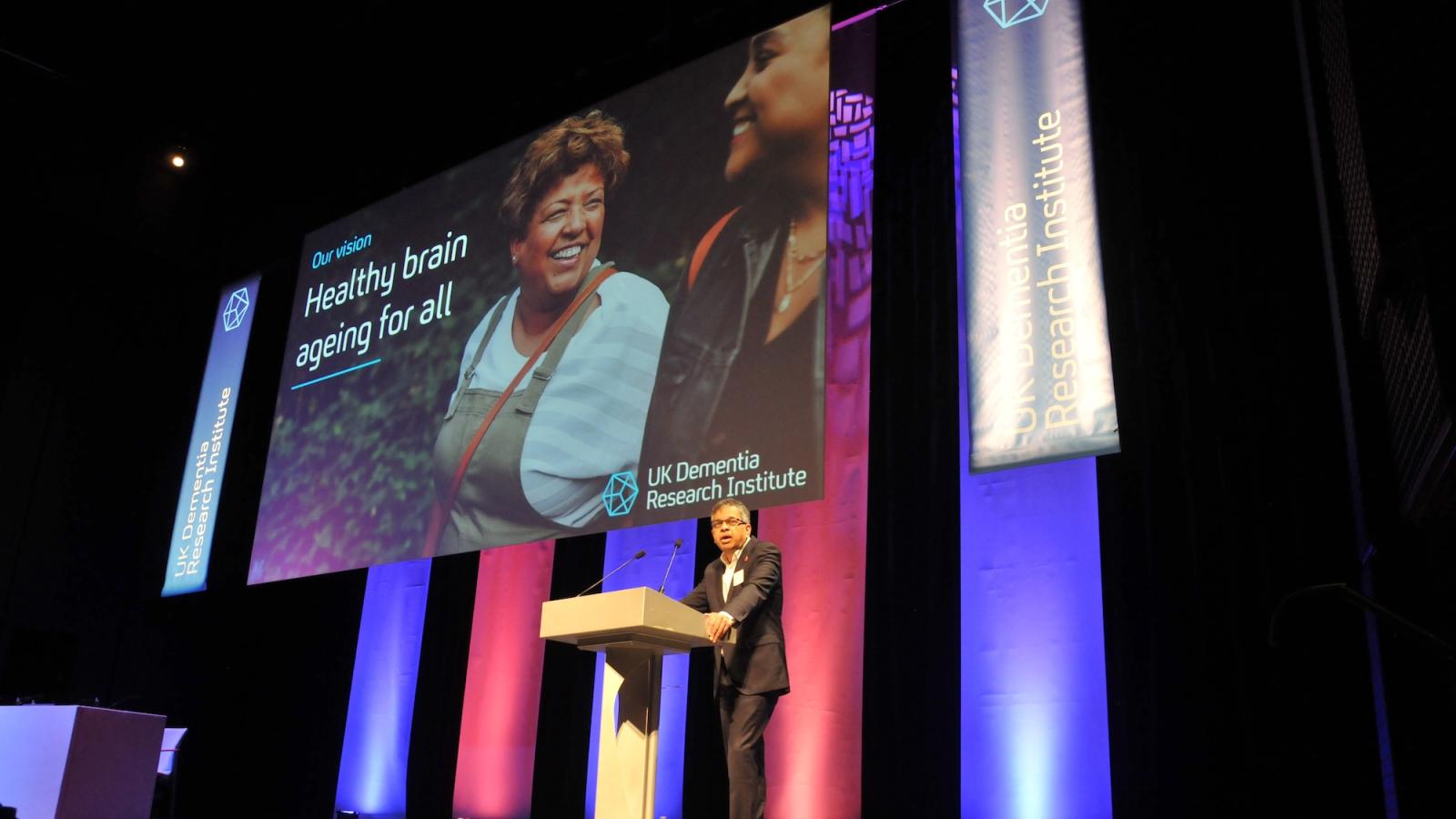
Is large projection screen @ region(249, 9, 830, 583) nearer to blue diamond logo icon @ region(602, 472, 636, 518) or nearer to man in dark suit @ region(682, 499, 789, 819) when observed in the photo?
blue diamond logo icon @ region(602, 472, 636, 518)

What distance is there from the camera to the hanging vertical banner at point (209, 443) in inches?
320

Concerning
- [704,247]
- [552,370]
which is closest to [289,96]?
[552,370]

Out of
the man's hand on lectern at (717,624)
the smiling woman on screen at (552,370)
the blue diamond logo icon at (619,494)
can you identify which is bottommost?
the man's hand on lectern at (717,624)

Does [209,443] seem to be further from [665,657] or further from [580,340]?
[665,657]

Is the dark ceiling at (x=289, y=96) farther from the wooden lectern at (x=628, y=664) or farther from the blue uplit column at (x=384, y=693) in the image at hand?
the wooden lectern at (x=628, y=664)

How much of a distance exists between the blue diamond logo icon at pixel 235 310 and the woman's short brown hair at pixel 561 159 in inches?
129

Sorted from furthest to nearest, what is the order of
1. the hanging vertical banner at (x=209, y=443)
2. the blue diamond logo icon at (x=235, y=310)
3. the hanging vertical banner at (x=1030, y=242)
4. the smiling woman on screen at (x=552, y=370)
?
the blue diamond logo icon at (x=235, y=310), the hanging vertical banner at (x=209, y=443), the smiling woman on screen at (x=552, y=370), the hanging vertical banner at (x=1030, y=242)

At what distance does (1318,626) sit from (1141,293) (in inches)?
58.1

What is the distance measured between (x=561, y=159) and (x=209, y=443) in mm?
3916

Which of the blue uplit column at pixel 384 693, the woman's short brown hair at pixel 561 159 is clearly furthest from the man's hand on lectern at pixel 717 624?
the blue uplit column at pixel 384 693

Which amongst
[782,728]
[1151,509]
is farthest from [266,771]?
[1151,509]

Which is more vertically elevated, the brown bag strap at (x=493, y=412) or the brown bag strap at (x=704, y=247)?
the brown bag strap at (x=704, y=247)

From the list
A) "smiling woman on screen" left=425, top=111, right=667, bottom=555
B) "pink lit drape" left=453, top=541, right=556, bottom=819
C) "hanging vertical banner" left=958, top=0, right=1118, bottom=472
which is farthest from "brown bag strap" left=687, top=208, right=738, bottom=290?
"pink lit drape" left=453, top=541, right=556, bottom=819

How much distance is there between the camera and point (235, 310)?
8719 mm
